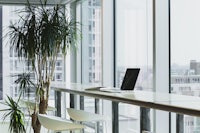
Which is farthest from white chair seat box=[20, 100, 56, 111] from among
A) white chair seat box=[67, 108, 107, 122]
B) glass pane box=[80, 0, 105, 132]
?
white chair seat box=[67, 108, 107, 122]

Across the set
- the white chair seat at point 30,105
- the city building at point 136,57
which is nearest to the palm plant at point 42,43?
the white chair seat at point 30,105

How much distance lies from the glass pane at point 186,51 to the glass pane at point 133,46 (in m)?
0.46

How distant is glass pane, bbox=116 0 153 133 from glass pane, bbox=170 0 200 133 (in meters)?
0.46

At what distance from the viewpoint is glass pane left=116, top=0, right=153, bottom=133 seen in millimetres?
4457

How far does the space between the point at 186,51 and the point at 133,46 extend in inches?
49.5

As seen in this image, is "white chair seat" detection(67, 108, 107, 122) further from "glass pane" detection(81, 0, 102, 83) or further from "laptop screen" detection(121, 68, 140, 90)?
"glass pane" detection(81, 0, 102, 83)

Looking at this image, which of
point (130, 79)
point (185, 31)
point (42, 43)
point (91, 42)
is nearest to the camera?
point (130, 79)

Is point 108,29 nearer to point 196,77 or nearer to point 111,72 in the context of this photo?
point 111,72

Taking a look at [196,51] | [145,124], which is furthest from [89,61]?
[145,124]

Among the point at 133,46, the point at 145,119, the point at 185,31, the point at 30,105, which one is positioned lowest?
the point at 30,105

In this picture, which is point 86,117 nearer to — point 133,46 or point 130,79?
point 130,79

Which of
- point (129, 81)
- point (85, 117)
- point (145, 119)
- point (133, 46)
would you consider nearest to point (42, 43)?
point (133, 46)

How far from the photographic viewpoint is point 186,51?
3744 mm

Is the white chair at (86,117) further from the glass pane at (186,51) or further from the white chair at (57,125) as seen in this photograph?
the glass pane at (186,51)
